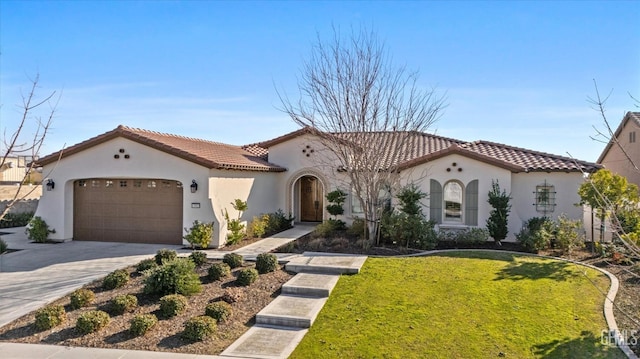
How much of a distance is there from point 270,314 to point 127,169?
11180 millimetres

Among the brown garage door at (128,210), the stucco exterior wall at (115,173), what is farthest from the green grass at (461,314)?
the brown garage door at (128,210)

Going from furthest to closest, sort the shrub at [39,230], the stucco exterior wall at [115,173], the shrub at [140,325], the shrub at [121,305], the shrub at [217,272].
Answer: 1. the shrub at [39,230]
2. the stucco exterior wall at [115,173]
3. the shrub at [217,272]
4. the shrub at [121,305]
5. the shrub at [140,325]

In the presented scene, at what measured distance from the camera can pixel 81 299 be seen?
9.62m

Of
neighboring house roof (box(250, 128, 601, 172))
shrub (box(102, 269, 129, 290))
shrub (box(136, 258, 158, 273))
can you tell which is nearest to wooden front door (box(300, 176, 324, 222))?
neighboring house roof (box(250, 128, 601, 172))

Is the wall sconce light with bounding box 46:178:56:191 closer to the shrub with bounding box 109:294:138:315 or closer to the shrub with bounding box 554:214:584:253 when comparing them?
the shrub with bounding box 109:294:138:315

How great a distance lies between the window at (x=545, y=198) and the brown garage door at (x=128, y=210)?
1553 cm

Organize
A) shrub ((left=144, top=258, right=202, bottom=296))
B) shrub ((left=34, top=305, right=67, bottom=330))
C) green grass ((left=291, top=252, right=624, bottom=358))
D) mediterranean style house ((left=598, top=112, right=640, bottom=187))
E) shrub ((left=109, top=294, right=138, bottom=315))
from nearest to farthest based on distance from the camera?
green grass ((left=291, top=252, right=624, bottom=358)), shrub ((left=34, top=305, right=67, bottom=330)), shrub ((left=109, top=294, right=138, bottom=315)), shrub ((left=144, top=258, right=202, bottom=296)), mediterranean style house ((left=598, top=112, right=640, bottom=187))

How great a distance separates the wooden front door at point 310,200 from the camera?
24172 mm

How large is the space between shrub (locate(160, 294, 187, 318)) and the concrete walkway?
151 centimetres

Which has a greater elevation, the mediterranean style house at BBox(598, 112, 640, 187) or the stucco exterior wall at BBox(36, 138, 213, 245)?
the mediterranean style house at BBox(598, 112, 640, 187)

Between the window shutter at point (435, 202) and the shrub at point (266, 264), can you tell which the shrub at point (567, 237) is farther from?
the shrub at point (266, 264)

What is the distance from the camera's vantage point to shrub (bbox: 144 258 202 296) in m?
10.2

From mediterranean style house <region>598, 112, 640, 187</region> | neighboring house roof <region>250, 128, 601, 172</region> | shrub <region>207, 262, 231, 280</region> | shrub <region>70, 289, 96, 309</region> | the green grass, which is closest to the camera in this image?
the green grass

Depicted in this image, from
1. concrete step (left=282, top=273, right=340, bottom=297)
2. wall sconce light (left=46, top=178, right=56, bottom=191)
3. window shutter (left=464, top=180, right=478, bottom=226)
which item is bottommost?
concrete step (left=282, top=273, right=340, bottom=297)
